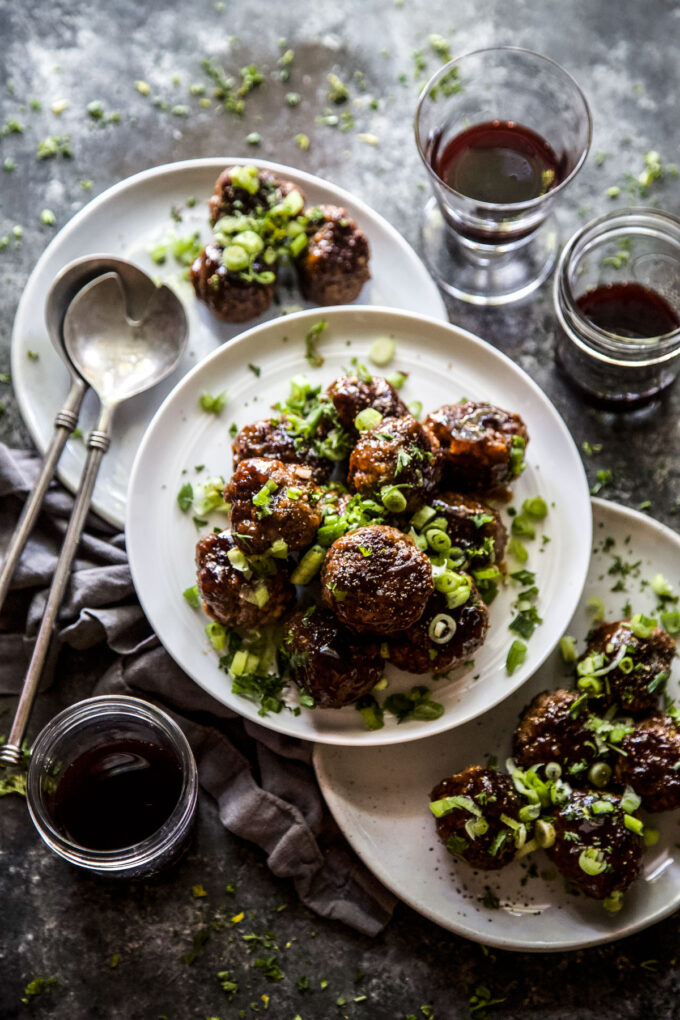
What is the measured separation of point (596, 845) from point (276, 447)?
2047 millimetres

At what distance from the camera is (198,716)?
4402 millimetres

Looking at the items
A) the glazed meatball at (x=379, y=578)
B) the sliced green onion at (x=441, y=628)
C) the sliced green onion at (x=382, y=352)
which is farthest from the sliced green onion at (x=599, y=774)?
the sliced green onion at (x=382, y=352)

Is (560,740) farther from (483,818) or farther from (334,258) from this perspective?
(334,258)

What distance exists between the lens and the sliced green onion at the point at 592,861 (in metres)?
3.83

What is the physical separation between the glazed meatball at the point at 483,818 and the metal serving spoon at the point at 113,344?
2023mm

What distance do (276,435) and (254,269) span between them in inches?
34.0

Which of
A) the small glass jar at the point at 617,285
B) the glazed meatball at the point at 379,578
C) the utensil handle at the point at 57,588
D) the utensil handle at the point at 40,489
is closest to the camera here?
the glazed meatball at the point at 379,578

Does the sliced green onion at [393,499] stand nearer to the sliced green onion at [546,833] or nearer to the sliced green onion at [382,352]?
the sliced green onion at [382,352]

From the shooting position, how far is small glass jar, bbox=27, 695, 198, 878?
386 cm

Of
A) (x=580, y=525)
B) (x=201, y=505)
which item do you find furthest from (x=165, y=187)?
(x=580, y=525)

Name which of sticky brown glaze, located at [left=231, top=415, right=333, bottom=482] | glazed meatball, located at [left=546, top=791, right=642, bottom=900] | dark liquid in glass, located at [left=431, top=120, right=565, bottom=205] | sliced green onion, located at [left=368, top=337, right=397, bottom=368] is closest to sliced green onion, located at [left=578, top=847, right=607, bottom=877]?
glazed meatball, located at [left=546, top=791, right=642, bottom=900]

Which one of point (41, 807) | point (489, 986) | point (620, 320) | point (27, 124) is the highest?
point (27, 124)

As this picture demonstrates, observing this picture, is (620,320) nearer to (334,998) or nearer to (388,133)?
(388,133)

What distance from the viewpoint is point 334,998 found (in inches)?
164
